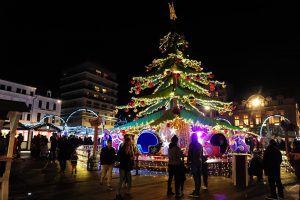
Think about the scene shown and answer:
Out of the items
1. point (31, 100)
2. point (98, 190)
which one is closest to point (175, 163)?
point (98, 190)

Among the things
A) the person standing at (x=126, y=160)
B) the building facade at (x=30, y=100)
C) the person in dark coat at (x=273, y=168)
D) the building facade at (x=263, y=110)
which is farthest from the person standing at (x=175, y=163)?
the building facade at (x=30, y=100)

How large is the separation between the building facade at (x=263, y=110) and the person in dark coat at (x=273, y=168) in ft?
140

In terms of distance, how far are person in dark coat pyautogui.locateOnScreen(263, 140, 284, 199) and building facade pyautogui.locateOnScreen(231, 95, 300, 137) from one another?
4269 cm

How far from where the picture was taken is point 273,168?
28.5 ft

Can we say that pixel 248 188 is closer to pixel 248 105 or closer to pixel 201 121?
pixel 201 121

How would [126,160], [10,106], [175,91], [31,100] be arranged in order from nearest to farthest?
1. [10,106]
2. [126,160]
3. [175,91]
4. [31,100]

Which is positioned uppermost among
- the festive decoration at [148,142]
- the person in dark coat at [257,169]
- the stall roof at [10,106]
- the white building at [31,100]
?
the white building at [31,100]

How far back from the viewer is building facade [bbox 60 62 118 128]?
7351cm

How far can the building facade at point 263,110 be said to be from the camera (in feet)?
164

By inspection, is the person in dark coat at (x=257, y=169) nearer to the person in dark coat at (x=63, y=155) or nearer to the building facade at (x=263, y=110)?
the person in dark coat at (x=63, y=155)

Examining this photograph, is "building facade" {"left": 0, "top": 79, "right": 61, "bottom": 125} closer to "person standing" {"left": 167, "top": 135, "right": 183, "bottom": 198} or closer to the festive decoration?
the festive decoration

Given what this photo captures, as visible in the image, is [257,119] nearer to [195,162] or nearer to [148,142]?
[148,142]

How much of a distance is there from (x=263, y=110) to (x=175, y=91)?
41535 millimetres

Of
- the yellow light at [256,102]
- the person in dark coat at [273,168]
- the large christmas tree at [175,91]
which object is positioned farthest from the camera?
the yellow light at [256,102]
